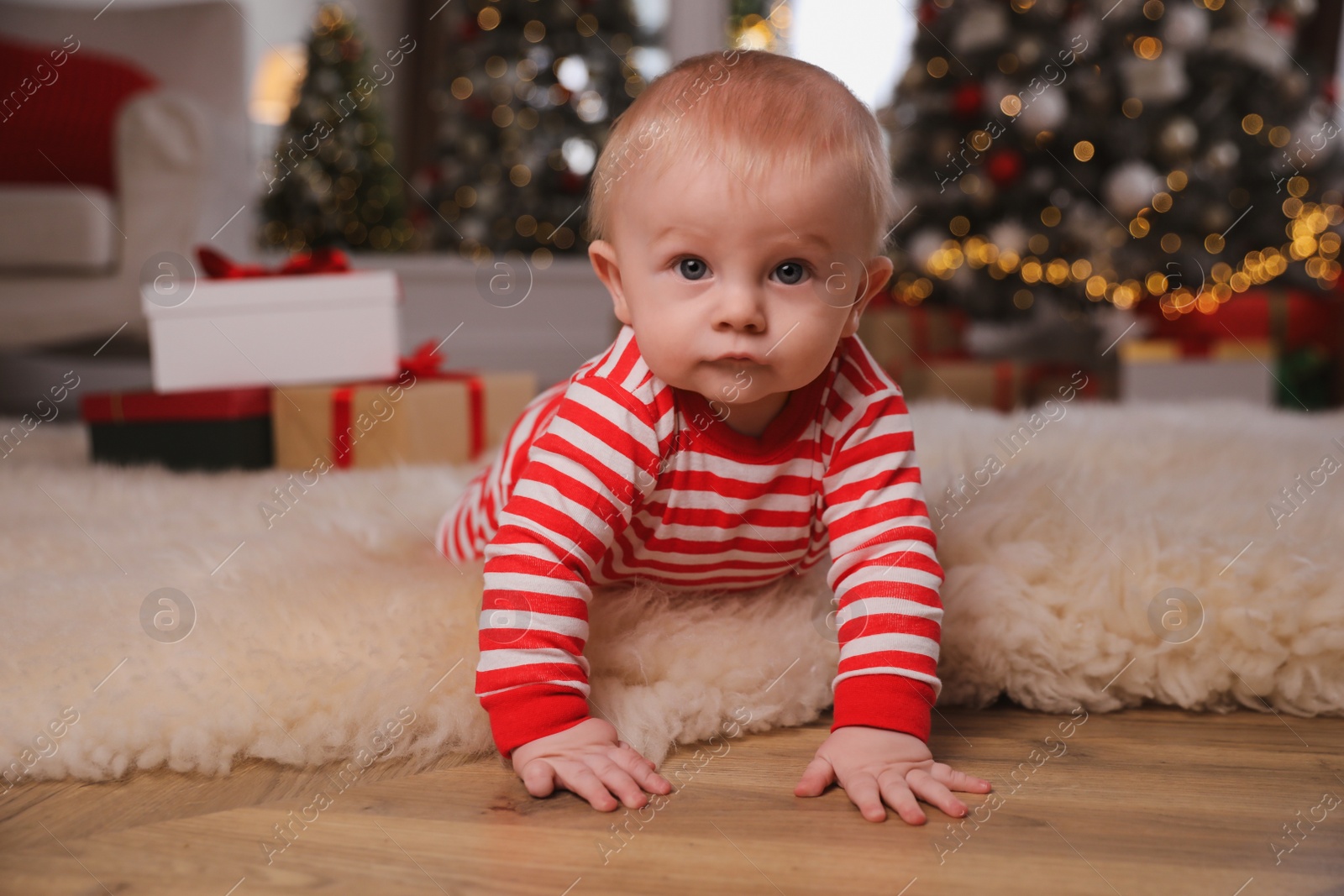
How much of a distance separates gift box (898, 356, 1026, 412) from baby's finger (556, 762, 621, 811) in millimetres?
1862

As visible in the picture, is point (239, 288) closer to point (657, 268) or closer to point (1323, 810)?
point (657, 268)

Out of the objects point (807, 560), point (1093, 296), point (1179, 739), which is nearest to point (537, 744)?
point (807, 560)

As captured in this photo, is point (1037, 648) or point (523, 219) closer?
point (1037, 648)

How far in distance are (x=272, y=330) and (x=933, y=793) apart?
131cm

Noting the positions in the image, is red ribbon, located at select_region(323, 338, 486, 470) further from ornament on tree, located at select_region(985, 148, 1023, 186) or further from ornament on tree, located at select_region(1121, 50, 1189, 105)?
ornament on tree, located at select_region(1121, 50, 1189, 105)

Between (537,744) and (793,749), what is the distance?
0.18 metres

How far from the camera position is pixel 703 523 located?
28.9 inches

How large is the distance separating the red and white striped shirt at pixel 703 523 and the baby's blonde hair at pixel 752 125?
13cm

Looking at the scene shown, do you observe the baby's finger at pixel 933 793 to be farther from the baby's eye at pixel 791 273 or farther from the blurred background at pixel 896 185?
the blurred background at pixel 896 185

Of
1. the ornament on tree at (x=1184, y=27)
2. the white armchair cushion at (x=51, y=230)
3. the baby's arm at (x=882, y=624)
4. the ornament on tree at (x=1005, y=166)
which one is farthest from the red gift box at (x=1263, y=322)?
the white armchair cushion at (x=51, y=230)

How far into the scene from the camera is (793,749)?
0.69m

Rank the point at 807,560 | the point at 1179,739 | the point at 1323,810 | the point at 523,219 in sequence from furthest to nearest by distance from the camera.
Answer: the point at 523,219 < the point at 807,560 < the point at 1179,739 < the point at 1323,810

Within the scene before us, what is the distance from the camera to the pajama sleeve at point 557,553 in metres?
0.63

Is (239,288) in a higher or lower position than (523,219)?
lower
